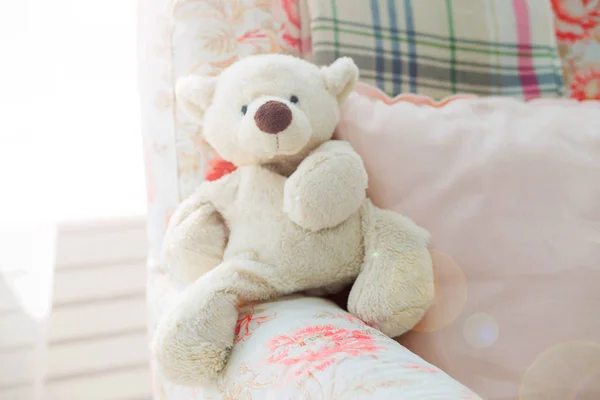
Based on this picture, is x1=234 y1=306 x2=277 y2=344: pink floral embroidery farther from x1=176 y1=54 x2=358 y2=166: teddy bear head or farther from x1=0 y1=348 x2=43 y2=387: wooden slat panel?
x1=0 y1=348 x2=43 y2=387: wooden slat panel

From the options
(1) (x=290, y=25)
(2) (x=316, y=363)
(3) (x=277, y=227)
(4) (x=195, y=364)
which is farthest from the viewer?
(1) (x=290, y=25)

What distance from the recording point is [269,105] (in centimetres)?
67

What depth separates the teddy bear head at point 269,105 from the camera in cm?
69

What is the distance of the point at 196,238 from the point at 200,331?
161mm

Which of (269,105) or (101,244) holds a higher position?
(269,105)

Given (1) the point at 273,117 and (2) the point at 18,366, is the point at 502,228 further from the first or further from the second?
(2) the point at 18,366

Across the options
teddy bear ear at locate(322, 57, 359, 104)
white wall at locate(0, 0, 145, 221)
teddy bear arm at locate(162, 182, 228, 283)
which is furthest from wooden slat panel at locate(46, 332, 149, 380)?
teddy bear ear at locate(322, 57, 359, 104)

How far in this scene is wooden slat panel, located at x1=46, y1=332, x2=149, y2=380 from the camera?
4.36 feet

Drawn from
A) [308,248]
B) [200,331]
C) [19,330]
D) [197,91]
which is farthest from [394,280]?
[19,330]

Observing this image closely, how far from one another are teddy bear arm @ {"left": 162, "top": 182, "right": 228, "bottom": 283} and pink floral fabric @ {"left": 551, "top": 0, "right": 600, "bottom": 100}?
79cm

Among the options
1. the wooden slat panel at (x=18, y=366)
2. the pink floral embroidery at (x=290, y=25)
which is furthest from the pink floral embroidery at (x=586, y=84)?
the wooden slat panel at (x=18, y=366)

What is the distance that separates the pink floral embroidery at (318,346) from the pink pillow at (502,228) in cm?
17

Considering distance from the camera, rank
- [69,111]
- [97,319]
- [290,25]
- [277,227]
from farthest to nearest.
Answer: [97,319]
[69,111]
[290,25]
[277,227]

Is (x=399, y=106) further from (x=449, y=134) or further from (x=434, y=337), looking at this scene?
(x=434, y=337)
